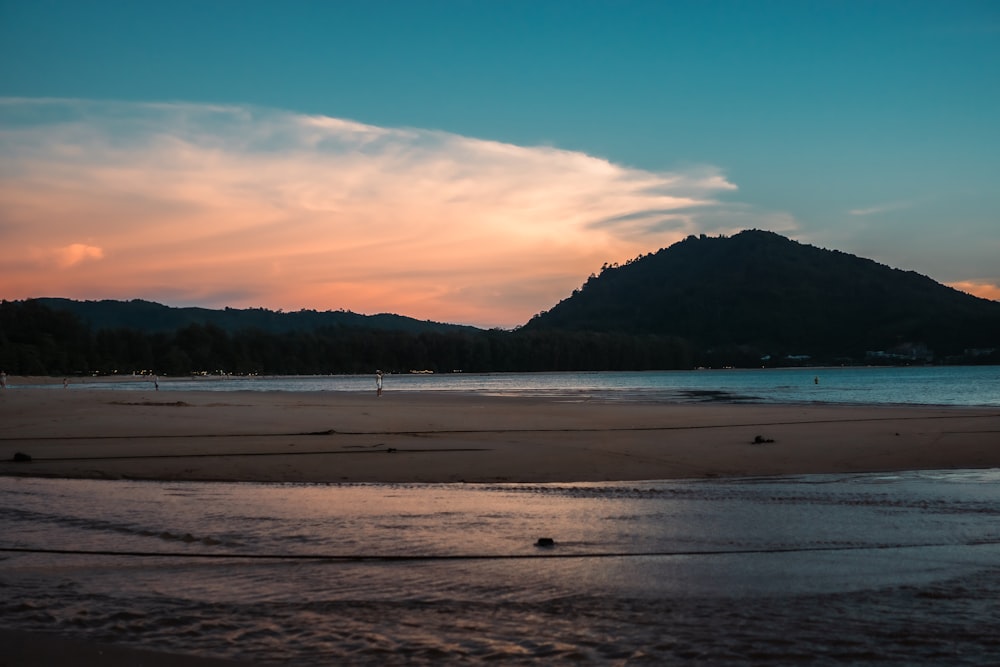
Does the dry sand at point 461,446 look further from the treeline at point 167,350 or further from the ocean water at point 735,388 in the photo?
the treeline at point 167,350

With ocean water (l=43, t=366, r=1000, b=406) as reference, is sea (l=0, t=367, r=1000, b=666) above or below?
above

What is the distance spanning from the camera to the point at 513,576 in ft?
19.2

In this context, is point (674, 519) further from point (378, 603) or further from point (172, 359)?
point (172, 359)

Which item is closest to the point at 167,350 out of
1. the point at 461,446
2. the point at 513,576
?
the point at 461,446

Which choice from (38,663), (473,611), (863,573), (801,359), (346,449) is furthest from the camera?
(801,359)

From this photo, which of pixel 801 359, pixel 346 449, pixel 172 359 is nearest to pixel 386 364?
pixel 172 359

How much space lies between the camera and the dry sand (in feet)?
41.1

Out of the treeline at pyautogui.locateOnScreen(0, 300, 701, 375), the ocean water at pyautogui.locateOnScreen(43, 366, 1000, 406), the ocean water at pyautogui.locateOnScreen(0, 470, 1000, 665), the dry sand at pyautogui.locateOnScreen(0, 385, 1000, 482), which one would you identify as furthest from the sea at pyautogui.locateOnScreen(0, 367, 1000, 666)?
the treeline at pyautogui.locateOnScreen(0, 300, 701, 375)

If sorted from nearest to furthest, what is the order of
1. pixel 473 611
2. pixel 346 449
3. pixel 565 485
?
1. pixel 473 611
2. pixel 565 485
3. pixel 346 449

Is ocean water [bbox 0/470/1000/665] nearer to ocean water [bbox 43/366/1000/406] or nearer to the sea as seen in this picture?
the sea

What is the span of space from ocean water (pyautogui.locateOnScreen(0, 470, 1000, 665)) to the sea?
2cm

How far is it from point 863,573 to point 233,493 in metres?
7.03

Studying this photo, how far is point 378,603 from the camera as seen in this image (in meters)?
5.11

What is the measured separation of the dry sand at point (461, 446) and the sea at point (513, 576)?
97.3 inches
